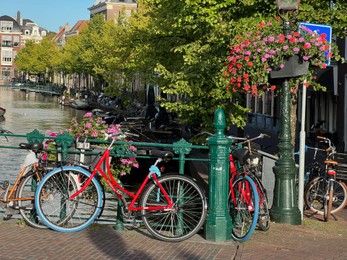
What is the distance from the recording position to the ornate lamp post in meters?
8.45

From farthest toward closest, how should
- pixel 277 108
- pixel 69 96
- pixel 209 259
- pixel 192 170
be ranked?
pixel 69 96 < pixel 277 108 < pixel 192 170 < pixel 209 259

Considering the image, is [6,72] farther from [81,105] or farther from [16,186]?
[16,186]

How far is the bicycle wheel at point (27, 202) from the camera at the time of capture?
7.74 meters

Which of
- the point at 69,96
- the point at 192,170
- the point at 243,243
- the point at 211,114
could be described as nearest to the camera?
the point at 243,243

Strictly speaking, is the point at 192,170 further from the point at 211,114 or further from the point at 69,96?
the point at 69,96

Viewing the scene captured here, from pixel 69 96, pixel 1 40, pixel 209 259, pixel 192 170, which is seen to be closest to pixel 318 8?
pixel 192 170

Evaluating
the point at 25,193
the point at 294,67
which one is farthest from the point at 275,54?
the point at 25,193

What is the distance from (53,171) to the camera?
748 cm

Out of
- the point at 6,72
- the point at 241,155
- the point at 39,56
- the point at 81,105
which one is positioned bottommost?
the point at 241,155

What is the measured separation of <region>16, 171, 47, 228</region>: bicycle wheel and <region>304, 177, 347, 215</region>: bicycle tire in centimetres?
397

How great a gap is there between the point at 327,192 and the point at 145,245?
10.9 feet

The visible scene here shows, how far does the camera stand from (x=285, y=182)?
8.51 meters

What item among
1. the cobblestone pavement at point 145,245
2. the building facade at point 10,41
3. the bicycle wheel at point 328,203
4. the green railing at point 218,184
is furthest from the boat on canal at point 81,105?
the building facade at point 10,41

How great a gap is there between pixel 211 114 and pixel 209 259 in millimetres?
10388
